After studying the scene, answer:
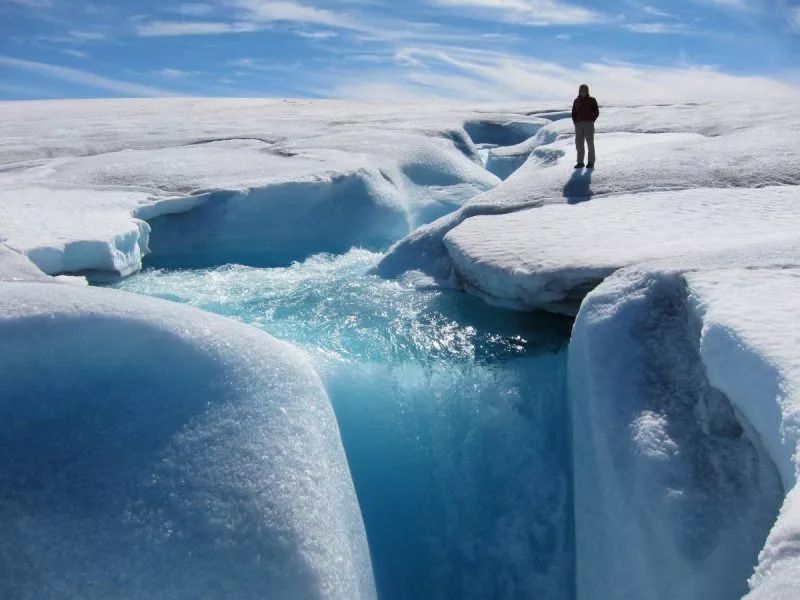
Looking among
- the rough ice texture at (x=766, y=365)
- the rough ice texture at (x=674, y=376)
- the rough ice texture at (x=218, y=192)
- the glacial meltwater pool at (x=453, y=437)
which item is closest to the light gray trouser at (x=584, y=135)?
the rough ice texture at (x=674, y=376)

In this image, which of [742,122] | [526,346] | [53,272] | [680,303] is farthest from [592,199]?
[742,122]

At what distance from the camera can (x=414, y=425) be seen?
13.5 feet

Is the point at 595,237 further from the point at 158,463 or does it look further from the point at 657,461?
the point at 158,463

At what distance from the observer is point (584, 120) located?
24.6 ft

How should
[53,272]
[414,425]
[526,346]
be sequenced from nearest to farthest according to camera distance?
[414,425] → [526,346] → [53,272]

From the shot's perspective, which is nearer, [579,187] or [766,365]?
[766,365]

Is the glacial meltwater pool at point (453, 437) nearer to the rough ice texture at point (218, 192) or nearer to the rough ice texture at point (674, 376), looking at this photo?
the rough ice texture at point (674, 376)

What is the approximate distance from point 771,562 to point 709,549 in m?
0.80

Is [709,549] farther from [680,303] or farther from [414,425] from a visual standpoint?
[414,425]

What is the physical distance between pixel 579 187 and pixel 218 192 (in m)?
3.73

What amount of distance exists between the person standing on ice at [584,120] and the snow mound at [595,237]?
1364 mm

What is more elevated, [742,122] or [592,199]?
[742,122]

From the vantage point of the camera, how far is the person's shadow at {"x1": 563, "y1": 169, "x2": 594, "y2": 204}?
6.27 metres

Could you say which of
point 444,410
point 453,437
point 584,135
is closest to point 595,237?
point 444,410
